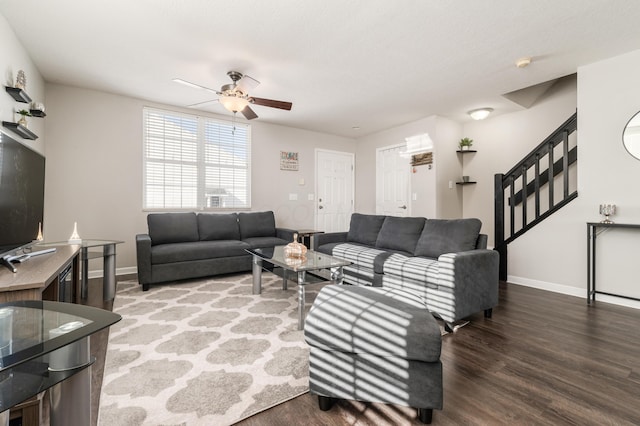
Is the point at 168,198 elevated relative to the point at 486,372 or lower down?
elevated

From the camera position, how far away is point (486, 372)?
1786 mm

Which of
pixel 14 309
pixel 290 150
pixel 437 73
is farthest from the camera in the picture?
pixel 290 150

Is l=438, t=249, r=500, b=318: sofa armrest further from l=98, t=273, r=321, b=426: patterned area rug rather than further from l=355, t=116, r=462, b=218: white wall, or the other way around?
l=355, t=116, r=462, b=218: white wall

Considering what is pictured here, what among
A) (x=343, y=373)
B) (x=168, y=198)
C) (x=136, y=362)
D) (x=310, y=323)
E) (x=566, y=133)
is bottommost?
(x=136, y=362)

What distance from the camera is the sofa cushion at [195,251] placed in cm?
360

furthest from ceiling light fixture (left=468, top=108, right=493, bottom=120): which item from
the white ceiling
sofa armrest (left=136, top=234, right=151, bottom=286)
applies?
sofa armrest (left=136, top=234, right=151, bottom=286)

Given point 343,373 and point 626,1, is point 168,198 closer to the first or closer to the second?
point 343,373

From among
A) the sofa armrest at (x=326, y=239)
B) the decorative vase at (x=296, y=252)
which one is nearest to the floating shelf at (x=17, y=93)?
the decorative vase at (x=296, y=252)

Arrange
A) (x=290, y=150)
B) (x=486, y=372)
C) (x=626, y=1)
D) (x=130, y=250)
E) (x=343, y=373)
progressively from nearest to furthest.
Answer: (x=343, y=373) < (x=486, y=372) < (x=626, y=1) < (x=130, y=250) < (x=290, y=150)

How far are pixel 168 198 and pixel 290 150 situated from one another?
2.39 metres

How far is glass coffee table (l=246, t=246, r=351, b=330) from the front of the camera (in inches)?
95.6

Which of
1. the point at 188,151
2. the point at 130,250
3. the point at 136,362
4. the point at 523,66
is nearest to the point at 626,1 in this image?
the point at 523,66

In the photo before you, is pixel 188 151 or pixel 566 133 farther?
pixel 188 151

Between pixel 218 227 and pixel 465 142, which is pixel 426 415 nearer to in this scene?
pixel 218 227
